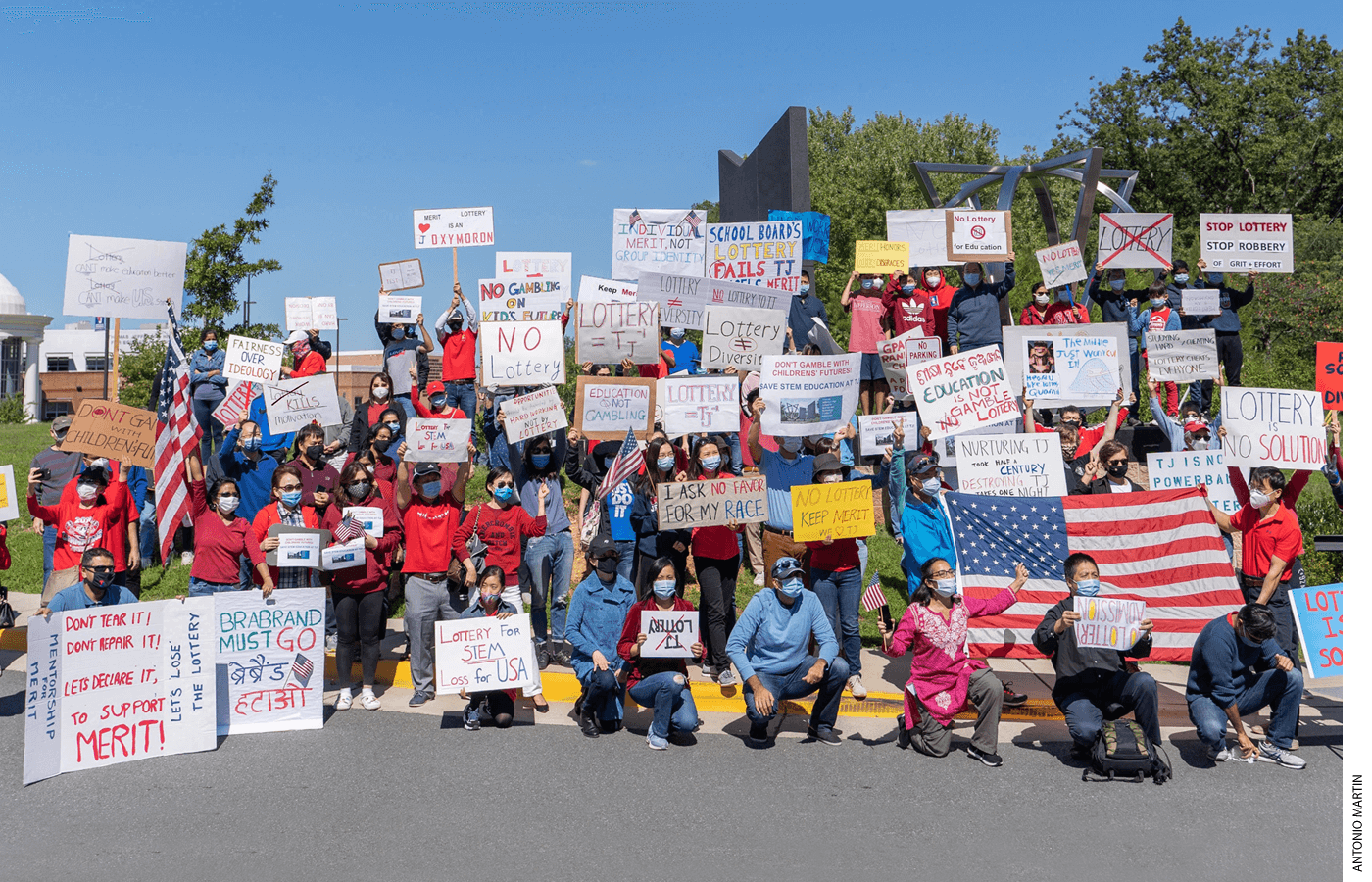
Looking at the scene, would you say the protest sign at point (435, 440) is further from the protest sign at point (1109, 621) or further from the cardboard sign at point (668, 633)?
the protest sign at point (1109, 621)

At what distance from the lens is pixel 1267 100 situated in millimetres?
44375

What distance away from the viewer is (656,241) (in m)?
13.9

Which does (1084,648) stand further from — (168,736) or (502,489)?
(168,736)

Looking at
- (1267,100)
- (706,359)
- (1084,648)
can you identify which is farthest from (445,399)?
(1267,100)

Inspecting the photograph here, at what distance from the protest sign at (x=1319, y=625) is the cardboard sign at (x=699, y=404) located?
510 cm

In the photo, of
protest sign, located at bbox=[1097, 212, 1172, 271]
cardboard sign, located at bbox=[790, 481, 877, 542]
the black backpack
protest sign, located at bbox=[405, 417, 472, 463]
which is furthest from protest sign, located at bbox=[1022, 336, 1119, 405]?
protest sign, located at bbox=[405, 417, 472, 463]

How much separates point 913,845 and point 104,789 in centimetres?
525

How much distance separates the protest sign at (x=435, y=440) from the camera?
10094 millimetres

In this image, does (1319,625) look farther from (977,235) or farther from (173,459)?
(173,459)

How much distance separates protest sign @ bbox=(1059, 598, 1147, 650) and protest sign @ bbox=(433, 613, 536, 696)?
407 centimetres

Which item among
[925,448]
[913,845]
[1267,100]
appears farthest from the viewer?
[1267,100]

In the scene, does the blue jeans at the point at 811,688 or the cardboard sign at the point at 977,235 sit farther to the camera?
the cardboard sign at the point at 977,235

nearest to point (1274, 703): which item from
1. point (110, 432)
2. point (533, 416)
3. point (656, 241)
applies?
point (533, 416)

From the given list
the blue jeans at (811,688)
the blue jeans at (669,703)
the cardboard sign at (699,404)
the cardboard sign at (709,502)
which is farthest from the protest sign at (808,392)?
the blue jeans at (669,703)
